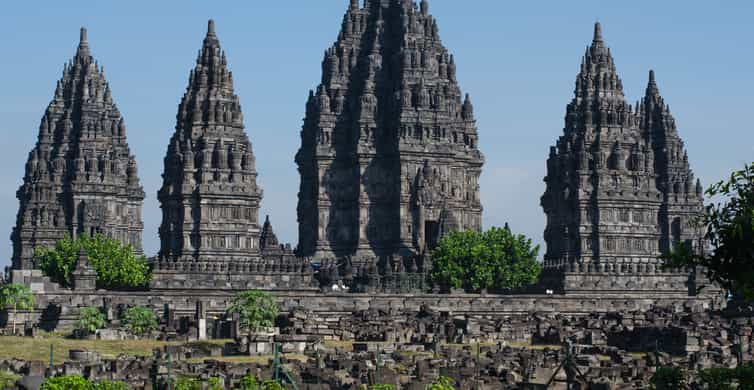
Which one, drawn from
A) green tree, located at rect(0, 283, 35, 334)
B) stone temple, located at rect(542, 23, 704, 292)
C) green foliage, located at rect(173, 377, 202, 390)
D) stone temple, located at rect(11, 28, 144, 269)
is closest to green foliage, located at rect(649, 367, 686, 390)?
green foliage, located at rect(173, 377, 202, 390)

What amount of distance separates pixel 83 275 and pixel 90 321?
63.4 feet

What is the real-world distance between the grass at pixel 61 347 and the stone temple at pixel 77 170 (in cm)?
5959

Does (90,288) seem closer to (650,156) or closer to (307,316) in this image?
(307,316)

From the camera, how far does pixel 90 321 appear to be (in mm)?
103938

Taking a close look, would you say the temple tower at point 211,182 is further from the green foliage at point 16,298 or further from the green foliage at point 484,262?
the green foliage at point 16,298

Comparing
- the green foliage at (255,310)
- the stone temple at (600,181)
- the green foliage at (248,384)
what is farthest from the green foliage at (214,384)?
the stone temple at (600,181)

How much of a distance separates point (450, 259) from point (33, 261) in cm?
3874

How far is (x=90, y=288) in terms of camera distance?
122m

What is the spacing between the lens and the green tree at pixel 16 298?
110 meters

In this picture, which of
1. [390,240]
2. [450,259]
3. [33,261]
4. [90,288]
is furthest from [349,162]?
[90,288]

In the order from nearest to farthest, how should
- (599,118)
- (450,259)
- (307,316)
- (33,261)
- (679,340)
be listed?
(679,340)
(307,316)
(450,259)
(33,261)
(599,118)

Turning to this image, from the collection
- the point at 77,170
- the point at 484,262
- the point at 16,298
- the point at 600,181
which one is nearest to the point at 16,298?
the point at 16,298

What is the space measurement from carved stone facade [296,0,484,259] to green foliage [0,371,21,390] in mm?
78496

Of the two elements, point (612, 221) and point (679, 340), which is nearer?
point (679, 340)
